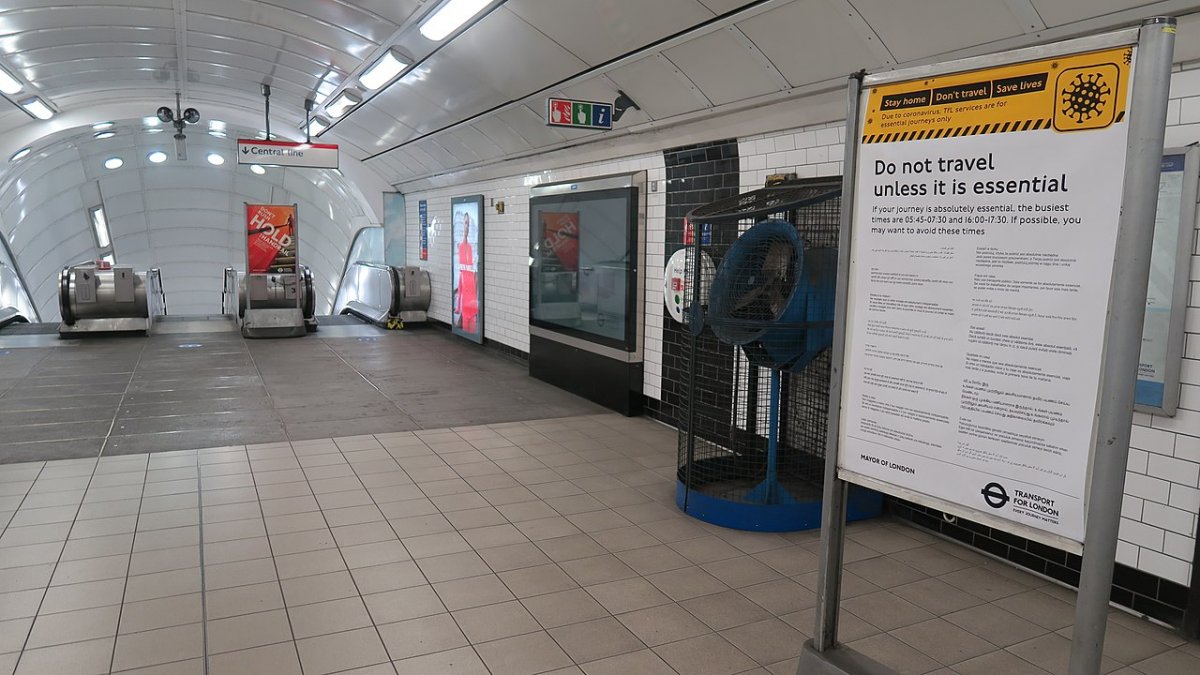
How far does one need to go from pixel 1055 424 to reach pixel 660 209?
541cm

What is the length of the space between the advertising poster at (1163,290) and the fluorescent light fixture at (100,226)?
31497mm

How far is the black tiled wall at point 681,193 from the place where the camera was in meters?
6.38

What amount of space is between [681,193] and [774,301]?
2578 mm

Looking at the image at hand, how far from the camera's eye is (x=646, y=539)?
4.49 m

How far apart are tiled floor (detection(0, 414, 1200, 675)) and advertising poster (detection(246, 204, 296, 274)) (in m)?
8.13

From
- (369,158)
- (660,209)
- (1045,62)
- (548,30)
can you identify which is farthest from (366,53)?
(1045,62)

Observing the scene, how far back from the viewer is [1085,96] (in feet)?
6.47

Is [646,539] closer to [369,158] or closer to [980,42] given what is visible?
[980,42]

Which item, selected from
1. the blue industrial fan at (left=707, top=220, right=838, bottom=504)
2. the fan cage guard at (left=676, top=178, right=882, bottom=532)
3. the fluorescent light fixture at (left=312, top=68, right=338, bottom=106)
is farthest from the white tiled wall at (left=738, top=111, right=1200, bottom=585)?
the fluorescent light fixture at (left=312, top=68, right=338, bottom=106)

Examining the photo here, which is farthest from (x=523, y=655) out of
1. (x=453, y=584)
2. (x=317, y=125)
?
(x=317, y=125)

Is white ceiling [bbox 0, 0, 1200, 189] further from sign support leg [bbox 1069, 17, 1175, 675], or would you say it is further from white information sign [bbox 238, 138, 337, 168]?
sign support leg [bbox 1069, 17, 1175, 675]

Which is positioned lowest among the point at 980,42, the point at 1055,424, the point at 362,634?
the point at 362,634

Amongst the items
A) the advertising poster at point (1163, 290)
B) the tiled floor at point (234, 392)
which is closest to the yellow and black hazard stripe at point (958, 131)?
the advertising poster at point (1163, 290)

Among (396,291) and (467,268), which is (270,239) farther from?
(467,268)
